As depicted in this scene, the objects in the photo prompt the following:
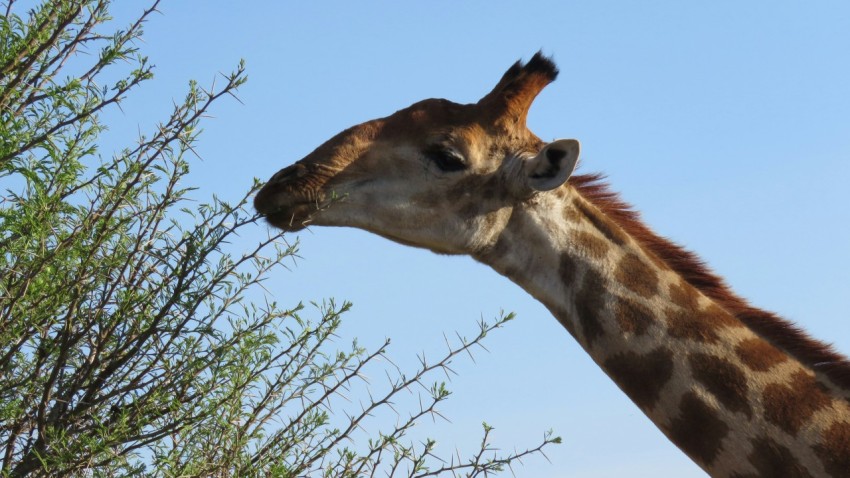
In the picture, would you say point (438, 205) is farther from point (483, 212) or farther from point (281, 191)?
point (281, 191)

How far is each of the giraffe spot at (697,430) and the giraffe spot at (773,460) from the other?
129mm

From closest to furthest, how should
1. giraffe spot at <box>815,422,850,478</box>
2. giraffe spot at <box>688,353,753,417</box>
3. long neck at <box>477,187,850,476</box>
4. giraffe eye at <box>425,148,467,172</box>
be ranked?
giraffe spot at <box>815,422,850,478</box> < long neck at <box>477,187,850,476</box> < giraffe spot at <box>688,353,753,417</box> < giraffe eye at <box>425,148,467,172</box>

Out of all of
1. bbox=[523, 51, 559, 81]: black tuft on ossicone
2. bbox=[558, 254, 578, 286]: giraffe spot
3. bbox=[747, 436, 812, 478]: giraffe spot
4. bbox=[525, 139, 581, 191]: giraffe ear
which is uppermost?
bbox=[523, 51, 559, 81]: black tuft on ossicone

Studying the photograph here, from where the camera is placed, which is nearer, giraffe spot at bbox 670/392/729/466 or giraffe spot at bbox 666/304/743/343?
giraffe spot at bbox 670/392/729/466

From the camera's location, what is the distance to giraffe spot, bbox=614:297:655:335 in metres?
3.72

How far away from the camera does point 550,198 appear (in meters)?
4.15

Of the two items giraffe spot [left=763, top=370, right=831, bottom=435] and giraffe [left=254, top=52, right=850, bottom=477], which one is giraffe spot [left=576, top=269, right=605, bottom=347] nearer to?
giraffe [left=254, top=52, right=850, bottom=477]

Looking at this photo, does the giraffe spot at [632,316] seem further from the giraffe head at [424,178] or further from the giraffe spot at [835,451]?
the giraffe spot at [835,451]

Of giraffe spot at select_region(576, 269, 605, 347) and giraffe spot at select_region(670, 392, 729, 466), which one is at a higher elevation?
giraffe spot at select_region(576, 269, 605, 347)

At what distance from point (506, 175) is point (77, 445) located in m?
2.25

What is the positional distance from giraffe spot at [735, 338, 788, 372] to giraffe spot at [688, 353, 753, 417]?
0.07 meters

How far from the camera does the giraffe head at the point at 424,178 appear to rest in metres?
3.97

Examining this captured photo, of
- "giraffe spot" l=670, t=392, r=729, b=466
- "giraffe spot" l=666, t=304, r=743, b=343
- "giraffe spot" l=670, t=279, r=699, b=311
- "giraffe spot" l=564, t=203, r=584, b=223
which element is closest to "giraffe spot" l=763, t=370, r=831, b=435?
"giraffe spot" l=670, t=392, r=729, b=466

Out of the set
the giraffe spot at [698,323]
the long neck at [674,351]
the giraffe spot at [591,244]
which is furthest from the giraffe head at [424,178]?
the giraffe spot at [698,323]
